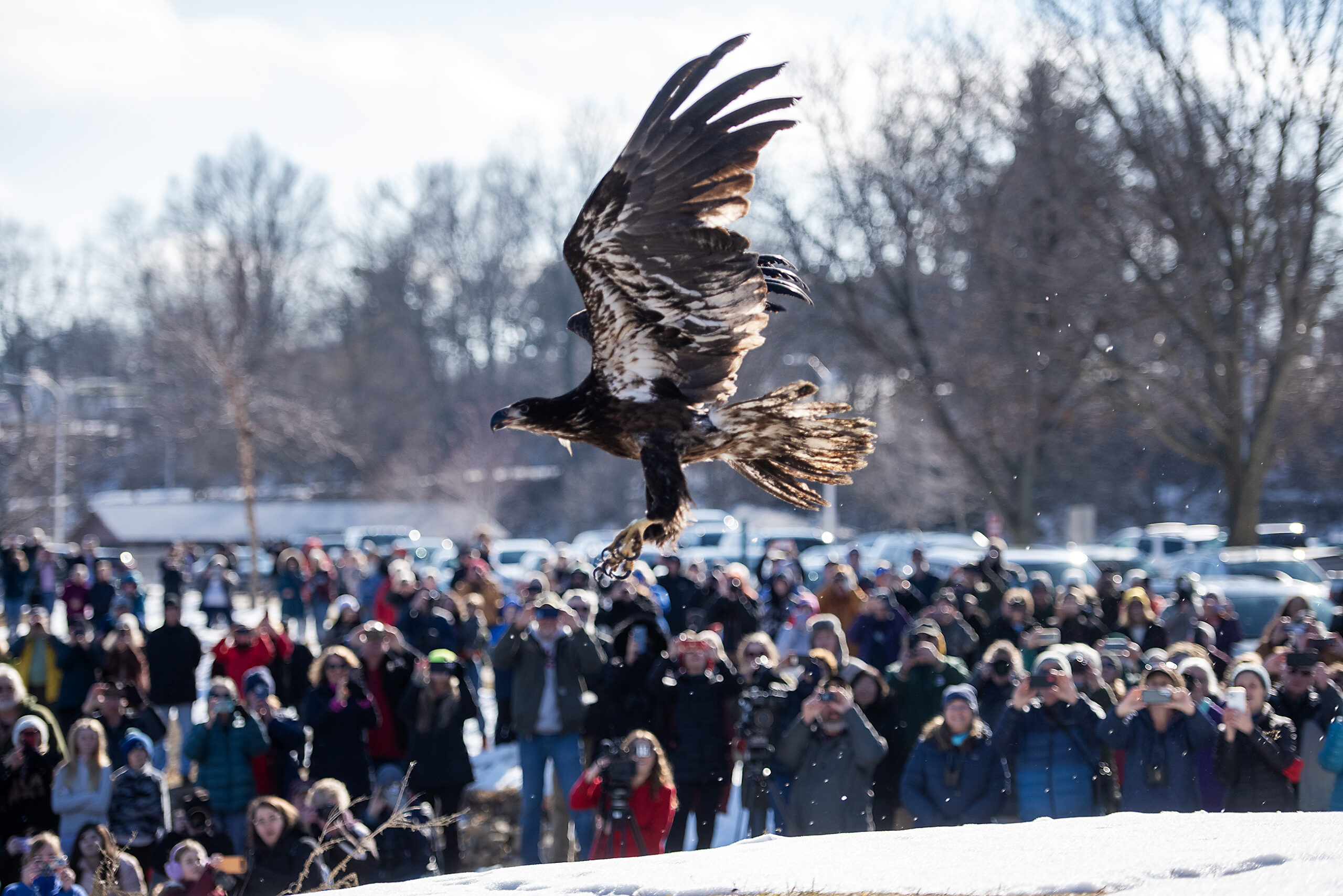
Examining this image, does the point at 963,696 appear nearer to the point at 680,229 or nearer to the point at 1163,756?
the point at 1163,756

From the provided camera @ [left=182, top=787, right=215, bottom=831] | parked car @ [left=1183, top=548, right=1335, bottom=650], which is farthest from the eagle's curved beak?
parked car @ [left=1183, top=548, right=1335, bottom=650]

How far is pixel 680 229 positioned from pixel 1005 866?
2.65 meters

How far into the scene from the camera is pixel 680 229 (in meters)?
5.17

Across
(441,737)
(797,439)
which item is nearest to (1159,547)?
(441,737)

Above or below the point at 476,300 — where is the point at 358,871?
below

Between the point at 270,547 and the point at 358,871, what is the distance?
22.1m

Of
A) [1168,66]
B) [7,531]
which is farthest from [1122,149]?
[7,531]

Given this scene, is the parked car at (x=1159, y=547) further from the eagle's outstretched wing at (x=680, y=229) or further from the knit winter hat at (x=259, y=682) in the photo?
the eagle's outstretched wing at (x=680, y=229)

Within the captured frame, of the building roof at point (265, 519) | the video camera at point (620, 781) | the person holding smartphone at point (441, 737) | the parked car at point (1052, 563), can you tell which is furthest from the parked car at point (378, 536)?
the video camera at point (620, 781)

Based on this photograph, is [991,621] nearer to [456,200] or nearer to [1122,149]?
[1122,149]

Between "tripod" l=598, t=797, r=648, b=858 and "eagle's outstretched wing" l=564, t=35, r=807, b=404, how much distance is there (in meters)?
2.69

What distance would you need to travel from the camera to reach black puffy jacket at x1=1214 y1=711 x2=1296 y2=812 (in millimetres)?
6293

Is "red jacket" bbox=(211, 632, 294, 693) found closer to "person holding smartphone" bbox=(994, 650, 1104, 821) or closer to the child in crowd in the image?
the child in crowd

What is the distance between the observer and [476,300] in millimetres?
49594
